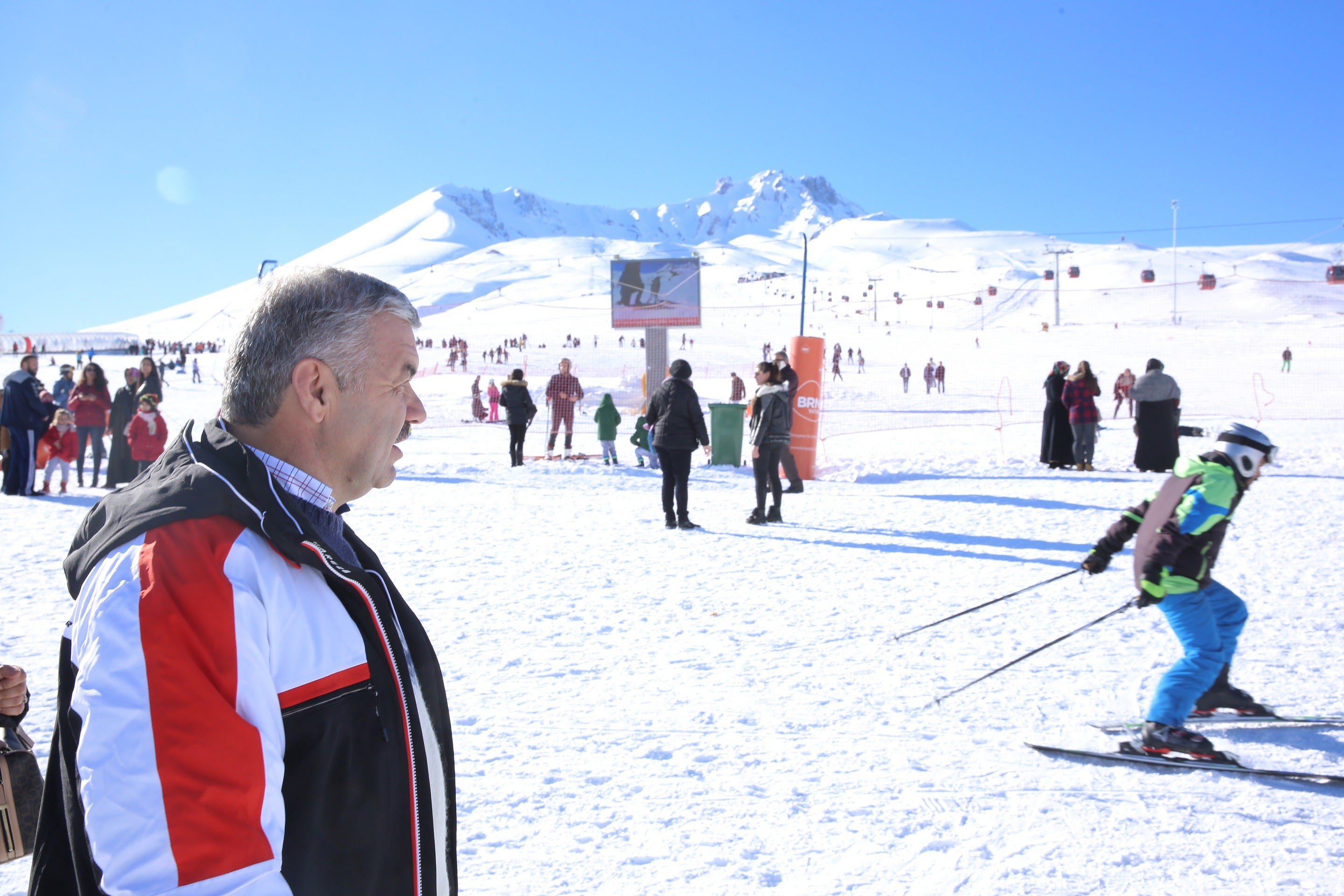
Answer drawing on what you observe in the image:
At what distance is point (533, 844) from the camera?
2633mm

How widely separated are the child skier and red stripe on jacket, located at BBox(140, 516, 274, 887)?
10.5ft

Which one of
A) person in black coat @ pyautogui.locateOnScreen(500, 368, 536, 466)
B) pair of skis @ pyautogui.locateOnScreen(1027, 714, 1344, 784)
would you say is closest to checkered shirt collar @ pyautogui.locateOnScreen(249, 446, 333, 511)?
pair of skis @ pyautogui.locateOnScreen(1027, 714, 1344, 784)

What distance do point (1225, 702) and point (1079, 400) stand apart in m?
9.14

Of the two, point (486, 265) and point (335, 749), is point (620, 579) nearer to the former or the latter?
point (335, 749)

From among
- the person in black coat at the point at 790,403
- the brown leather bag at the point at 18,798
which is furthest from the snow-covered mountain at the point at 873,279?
the person in black coat at the point at 790,403

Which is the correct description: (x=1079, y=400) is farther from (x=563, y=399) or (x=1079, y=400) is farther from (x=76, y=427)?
(x=76, y=427)

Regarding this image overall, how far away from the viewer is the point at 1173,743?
3154 mm

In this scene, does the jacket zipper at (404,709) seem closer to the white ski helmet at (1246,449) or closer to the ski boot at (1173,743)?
the ski boot at (1173,743)

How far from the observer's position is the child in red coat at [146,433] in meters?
9.41

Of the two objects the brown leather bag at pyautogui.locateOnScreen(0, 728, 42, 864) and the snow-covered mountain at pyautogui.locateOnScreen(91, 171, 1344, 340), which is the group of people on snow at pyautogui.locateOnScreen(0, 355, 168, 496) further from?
the brown leather bag at pyautogui.locateOnScreen(0, 728, 42, 864)

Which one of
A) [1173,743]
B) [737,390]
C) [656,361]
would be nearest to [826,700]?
[1173,743]

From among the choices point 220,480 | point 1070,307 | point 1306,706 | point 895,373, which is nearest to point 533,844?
point 220,480

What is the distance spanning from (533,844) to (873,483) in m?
9.14

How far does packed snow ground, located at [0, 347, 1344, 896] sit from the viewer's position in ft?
8.38
